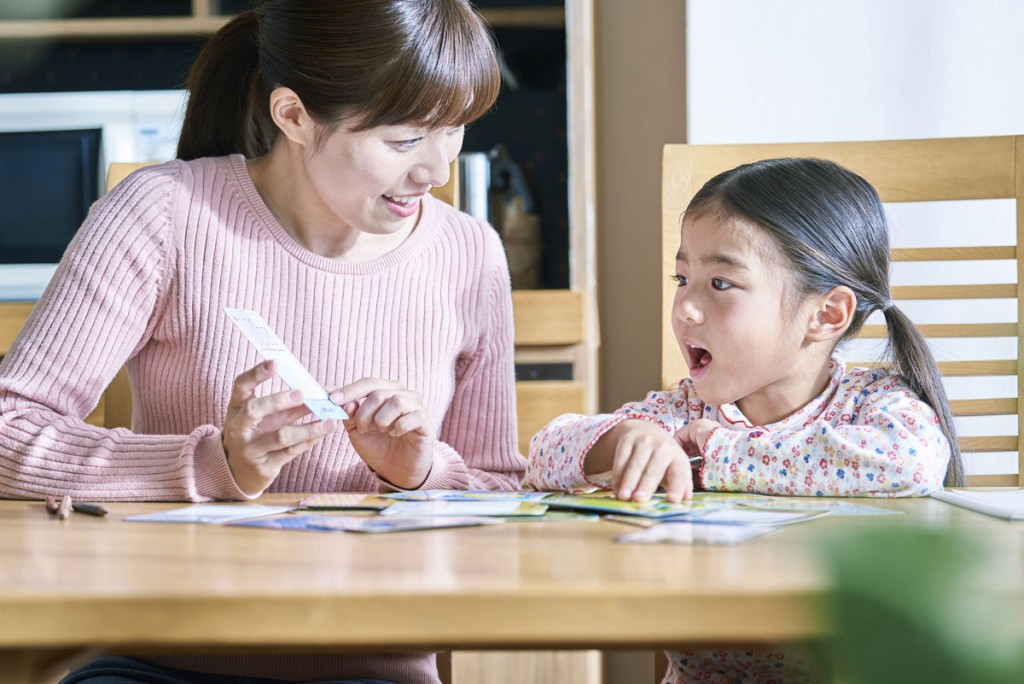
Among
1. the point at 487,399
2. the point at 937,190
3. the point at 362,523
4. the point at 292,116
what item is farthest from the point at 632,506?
the point at 937,190

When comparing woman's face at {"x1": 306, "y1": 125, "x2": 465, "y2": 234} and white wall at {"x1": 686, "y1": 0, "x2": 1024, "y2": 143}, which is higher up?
white wall at {"x1": 686, "y1": 0, "x2": 1024, "y2": 143}

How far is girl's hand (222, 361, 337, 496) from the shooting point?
0.89 meters

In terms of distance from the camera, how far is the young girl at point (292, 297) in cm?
99

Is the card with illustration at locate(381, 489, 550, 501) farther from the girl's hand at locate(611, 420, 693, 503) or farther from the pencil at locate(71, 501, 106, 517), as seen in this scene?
the pencil at locate(71, 501, 106, 517)

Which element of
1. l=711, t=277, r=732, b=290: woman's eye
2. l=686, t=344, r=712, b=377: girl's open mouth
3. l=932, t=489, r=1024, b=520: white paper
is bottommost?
l=932, t=489, r=1024, b=520: white paper

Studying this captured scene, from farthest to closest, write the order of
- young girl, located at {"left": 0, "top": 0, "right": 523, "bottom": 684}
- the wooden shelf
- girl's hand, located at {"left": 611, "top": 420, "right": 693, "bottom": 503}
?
the wooden shelf, young girl, located at {"left": 0, "top": 0, "right": 523, "bottom": 684}, girl's hand, located at {"left": 611, "top": 420, "right": 693, "bottom": 503}

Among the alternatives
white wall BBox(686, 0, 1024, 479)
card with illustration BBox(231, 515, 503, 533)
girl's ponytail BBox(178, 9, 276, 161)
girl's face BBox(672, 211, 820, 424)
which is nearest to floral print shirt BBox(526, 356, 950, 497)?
girl's face BBox(672, 211, 820, 424)

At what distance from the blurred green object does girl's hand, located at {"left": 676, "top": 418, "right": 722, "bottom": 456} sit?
951 millimetres

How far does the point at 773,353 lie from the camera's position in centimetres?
124

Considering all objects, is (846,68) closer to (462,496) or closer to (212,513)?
(462,496)

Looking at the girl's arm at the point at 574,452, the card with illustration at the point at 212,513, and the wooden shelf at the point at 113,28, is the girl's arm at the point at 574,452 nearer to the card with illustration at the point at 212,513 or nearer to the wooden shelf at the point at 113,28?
the card with illustration at the point at 212,513

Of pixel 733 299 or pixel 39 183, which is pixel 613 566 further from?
pixel 39 183

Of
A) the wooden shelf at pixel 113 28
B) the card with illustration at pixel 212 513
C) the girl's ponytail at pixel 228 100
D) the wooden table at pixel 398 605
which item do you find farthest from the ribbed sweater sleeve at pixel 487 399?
the wooden shelf at pixel 113 28

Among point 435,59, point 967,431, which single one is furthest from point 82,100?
point 967,431
